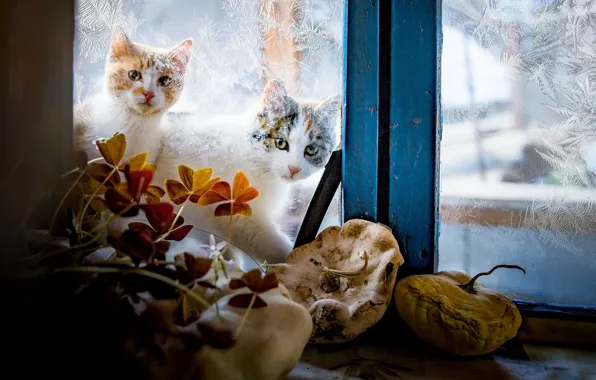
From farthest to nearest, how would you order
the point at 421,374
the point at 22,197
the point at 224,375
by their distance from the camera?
1. the point at 421,374
2. the point at 224,375
3. the point at 22,197

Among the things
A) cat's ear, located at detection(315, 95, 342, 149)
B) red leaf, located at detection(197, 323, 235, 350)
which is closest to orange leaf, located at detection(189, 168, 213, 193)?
red leaf, located at detection(197, 323, 235, 350)

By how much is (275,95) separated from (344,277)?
1.54ft

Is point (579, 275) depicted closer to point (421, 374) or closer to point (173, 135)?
point (421, 374)

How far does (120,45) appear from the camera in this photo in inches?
47.7

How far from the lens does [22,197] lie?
48 centimetres

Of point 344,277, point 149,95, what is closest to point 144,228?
point 344,277

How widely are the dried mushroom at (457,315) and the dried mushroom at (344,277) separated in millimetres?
60

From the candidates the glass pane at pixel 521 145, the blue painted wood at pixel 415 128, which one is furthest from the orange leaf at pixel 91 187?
the glass pane at pixel 521 145

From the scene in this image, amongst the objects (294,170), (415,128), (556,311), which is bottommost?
(556,311)

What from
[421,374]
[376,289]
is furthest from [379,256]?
[421,374]

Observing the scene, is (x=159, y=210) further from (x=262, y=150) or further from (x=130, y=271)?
(x=262, y=150)

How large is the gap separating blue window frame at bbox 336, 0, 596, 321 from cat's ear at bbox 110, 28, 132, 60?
538 mm

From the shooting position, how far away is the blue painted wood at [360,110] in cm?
120

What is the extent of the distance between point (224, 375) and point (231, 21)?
926 mm
